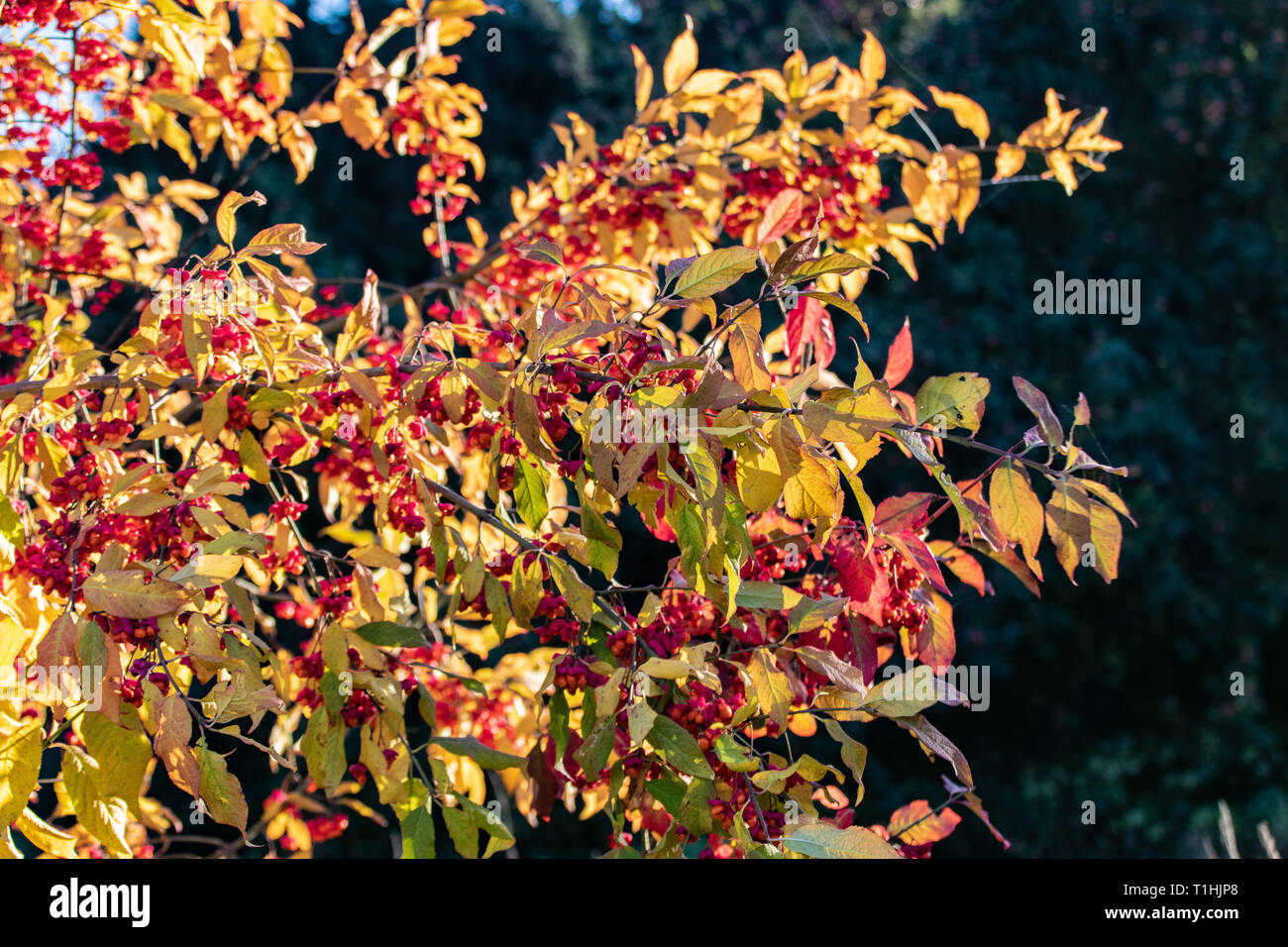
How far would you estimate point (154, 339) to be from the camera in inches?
49.8

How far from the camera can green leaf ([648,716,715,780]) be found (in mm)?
1142

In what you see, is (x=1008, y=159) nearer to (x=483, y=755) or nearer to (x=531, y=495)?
(x=531, y=495)

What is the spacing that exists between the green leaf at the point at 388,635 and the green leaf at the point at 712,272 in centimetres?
50

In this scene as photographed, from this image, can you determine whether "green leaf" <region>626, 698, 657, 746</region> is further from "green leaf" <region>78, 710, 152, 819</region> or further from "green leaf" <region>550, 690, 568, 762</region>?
"green leaf" <region>78, 710, 152, 819</region>

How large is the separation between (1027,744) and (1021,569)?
4522 millimetres

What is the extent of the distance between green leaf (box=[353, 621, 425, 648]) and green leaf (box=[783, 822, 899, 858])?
0.48 metres

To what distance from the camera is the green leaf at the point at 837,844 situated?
108 centimetres

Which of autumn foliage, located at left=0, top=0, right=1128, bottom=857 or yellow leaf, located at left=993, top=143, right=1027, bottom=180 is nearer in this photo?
autumn foliage, located at left=0, top=0, right=1128, bottom=857

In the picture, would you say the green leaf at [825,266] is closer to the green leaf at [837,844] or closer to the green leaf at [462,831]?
the green leaf at [837,844]

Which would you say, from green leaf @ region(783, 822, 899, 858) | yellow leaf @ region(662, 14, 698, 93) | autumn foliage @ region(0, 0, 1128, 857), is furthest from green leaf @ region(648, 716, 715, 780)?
yellow leaf @ region(662, 14, 698, 93)

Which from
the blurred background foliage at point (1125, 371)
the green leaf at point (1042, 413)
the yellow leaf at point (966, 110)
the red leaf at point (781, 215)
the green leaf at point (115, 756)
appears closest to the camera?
the green leaf at point (115, 756)

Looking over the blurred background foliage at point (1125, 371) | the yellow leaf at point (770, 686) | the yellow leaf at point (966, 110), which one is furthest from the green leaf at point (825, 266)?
the blurred background foliage at point (1125, 371)

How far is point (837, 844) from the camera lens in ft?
3.57
